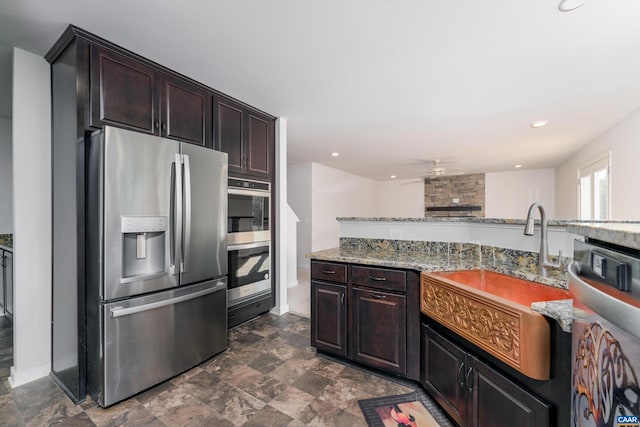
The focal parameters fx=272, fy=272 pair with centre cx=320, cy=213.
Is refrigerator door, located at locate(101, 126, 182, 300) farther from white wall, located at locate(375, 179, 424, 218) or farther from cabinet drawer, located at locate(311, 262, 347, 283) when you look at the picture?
white wall, located at locate(375, 179, 424, 218)

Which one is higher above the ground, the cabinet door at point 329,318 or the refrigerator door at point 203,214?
the refrigerator door at point 203,214

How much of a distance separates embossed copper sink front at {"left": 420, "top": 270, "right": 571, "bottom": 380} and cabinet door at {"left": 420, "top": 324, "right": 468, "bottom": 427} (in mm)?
139

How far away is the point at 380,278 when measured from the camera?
2.01 metres

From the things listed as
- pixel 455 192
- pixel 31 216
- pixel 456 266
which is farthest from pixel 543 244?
pixel 455 192

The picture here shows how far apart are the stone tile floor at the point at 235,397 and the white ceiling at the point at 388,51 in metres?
2.41

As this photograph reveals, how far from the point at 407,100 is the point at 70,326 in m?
3.47

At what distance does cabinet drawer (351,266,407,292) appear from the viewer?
1940mm

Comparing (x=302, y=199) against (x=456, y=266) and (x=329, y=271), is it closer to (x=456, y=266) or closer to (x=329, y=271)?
(x=329, y=271)

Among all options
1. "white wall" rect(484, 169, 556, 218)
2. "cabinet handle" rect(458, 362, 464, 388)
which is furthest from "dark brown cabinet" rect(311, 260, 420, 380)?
"white wall" rect(484, 169, 556, 218)

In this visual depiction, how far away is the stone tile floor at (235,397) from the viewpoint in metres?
1.64

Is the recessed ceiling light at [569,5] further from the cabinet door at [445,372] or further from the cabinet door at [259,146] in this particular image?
the cabinet door at [259,146]

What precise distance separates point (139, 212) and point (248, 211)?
4.04ft

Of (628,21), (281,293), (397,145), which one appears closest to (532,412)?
(628,21)

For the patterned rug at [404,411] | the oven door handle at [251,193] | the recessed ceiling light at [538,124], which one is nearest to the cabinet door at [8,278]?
the oven door handle at [251,193]
